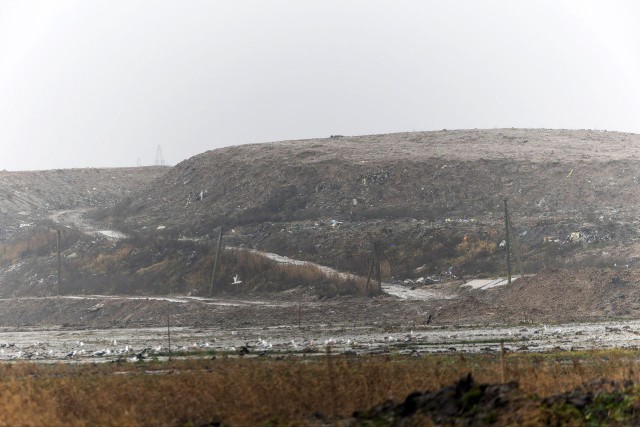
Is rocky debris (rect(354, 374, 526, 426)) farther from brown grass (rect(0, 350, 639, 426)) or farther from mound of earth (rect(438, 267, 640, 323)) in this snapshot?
mound of earth (rect(438, 267, 640, 323))

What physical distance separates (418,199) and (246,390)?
52.3 m

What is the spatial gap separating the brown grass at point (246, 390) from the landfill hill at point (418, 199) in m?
29.4

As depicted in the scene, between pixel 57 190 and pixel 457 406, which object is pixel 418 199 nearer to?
pixel 57 190

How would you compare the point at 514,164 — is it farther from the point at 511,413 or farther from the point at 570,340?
the point at 511,413

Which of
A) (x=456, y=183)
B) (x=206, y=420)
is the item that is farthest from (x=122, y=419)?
(x=456, y=183)

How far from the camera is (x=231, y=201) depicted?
235 feet

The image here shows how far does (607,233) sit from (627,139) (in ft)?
112

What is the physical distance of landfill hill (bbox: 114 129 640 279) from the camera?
5116 centimetres

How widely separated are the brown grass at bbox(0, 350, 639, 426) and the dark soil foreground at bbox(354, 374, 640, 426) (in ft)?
2.66

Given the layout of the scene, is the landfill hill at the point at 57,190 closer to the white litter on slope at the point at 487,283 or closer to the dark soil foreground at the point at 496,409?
the white litter on slope at the point at 487,283

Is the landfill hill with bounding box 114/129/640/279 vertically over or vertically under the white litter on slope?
over

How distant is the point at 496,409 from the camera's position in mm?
13164

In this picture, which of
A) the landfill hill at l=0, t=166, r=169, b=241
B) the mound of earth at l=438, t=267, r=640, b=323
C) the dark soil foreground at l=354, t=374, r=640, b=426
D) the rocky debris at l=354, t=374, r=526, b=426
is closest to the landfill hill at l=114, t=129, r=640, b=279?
the mound of earth at l=438, t=267, r=640, b=323

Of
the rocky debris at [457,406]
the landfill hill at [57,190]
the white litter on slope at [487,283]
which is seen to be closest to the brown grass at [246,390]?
the rocky debris at [457,406]
